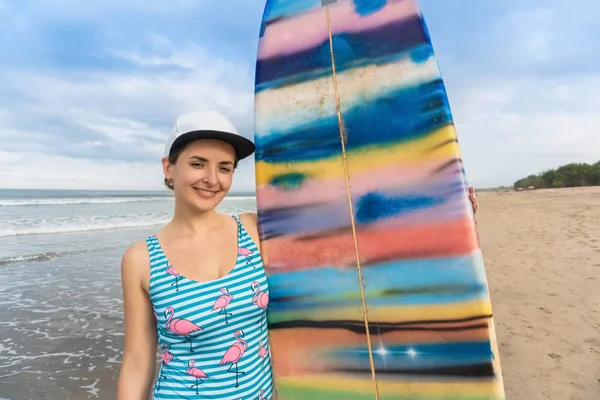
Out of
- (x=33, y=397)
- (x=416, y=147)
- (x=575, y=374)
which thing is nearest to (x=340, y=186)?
(x=416, y=147)

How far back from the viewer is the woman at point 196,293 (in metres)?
1.16

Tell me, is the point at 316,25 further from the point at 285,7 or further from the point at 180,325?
the point at 180,325

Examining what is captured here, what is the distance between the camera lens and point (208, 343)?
1164mm

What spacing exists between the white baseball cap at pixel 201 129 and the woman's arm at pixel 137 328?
1.03ft

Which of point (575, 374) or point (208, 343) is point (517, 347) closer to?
point (575, 374)

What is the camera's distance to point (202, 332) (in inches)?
45.1

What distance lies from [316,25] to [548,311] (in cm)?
333

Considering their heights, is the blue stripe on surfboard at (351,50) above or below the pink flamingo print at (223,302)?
above

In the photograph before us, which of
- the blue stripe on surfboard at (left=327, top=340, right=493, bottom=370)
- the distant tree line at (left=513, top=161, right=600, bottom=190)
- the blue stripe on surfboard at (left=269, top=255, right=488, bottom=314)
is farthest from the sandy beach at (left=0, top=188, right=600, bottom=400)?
the distant tree line at (left=513, top=161, right=600, bottom=190)

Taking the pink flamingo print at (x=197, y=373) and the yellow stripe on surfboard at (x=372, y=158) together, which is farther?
the yellow stripe on surfboard at (x=372, y=158)

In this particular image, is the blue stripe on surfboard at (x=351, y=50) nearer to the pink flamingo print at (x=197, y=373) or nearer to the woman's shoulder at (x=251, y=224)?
the woman's shoulder at (x=251, y=224)

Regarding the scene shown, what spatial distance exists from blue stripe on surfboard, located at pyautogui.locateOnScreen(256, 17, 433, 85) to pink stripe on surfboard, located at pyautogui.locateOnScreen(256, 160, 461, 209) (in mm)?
416

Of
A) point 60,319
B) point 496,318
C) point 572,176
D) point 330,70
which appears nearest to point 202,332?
point 330,70

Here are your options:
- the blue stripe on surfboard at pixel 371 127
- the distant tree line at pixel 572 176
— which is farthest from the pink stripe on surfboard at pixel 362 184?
the distant tree line at pixel 572 176
